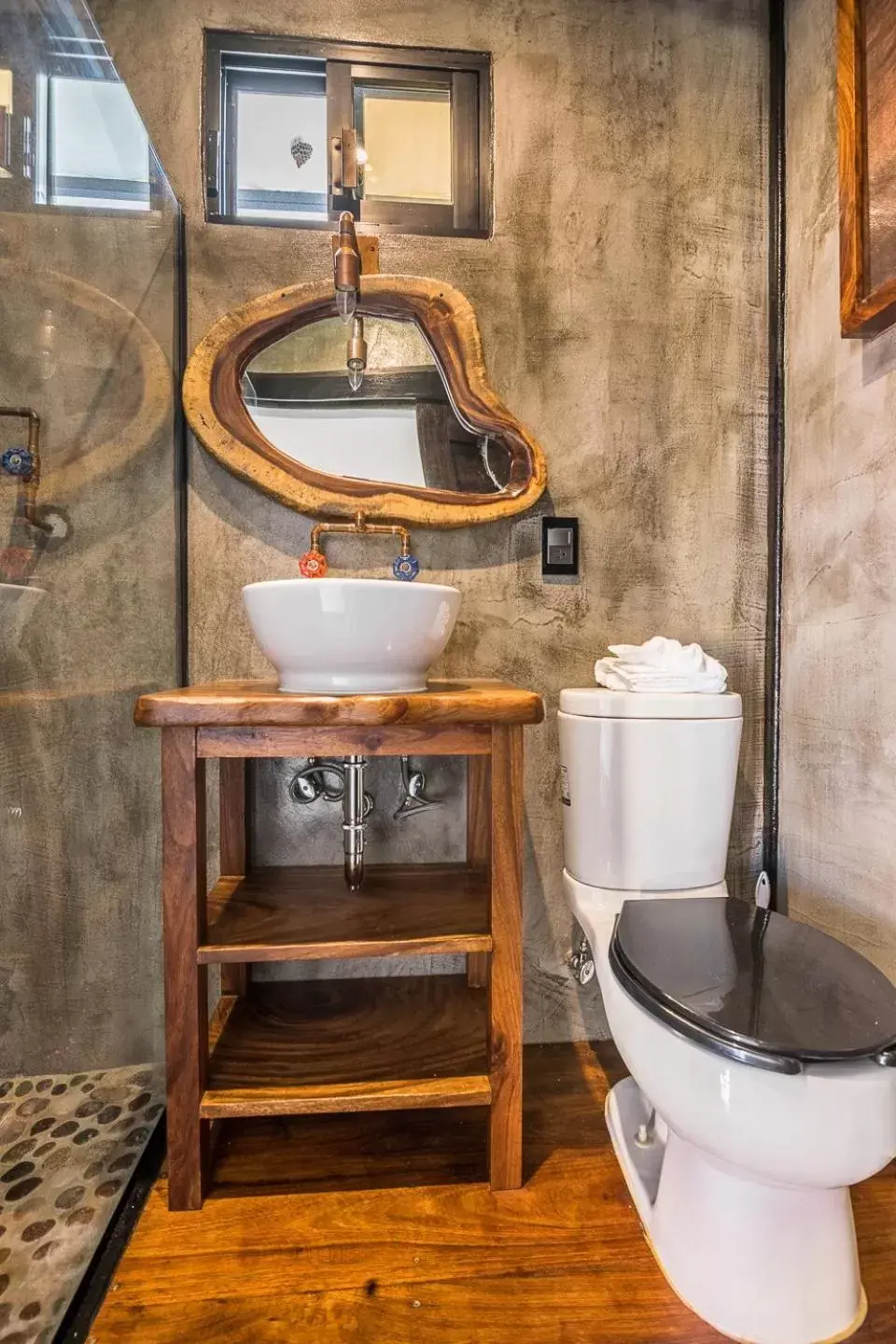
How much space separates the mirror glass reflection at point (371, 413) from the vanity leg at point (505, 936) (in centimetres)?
66

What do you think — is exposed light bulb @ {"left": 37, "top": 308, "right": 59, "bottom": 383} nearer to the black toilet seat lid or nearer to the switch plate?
the switch plate

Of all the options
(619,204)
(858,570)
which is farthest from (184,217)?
(858,570)

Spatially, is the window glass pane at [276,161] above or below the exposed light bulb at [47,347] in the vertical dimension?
above

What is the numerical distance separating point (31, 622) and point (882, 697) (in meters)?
1.39

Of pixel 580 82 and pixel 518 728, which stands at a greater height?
pixel 580 82

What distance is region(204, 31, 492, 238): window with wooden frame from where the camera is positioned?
1.35 m

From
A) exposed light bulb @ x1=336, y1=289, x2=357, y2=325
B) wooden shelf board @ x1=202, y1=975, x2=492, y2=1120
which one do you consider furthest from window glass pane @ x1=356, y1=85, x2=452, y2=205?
wooden shelf board @ x1=202, y1=975, x2=492, y2=1120

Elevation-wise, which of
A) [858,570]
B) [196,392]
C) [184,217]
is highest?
[184,217]

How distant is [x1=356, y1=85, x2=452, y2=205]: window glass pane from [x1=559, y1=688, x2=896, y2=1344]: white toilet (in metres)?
1.24

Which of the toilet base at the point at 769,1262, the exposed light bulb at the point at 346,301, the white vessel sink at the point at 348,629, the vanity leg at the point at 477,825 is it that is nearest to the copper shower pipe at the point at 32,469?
the white vessel sink at the point at 348,629

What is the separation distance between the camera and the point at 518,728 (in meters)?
0.99

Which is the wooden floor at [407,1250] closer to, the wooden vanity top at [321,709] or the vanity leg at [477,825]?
the vanity leg at [477,825]

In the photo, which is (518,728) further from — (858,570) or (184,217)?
(184,217)

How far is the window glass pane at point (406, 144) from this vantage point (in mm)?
1387
